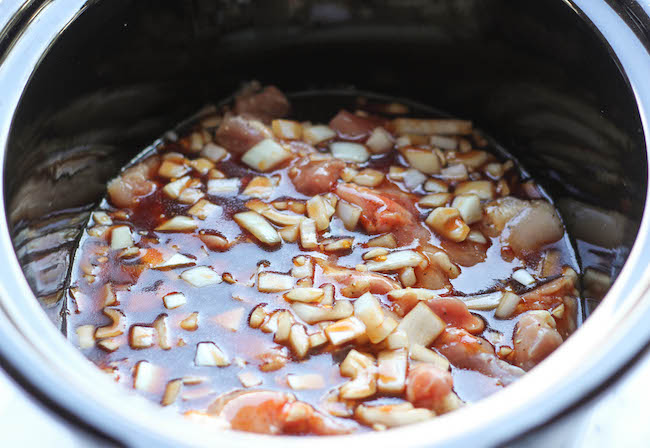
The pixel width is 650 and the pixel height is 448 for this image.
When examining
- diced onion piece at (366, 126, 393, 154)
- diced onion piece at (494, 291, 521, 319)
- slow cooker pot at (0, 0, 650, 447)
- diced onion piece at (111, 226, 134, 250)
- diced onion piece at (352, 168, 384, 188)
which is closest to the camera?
slow cooker pot at (0, 0, 650, 447)

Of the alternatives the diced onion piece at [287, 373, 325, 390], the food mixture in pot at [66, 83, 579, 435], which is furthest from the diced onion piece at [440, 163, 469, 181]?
the diced onion piece at [287, 373, 325, 390]

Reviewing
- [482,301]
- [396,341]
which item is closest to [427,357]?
[396,341]

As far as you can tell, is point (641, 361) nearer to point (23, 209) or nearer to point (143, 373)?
point (143, 373)

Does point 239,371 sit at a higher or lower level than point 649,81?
lower

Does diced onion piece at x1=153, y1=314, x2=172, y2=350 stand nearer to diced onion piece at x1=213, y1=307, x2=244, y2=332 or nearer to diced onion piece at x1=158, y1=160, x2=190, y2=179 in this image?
diced onion piece at x1=213, y1=307, x2=244, y2=332

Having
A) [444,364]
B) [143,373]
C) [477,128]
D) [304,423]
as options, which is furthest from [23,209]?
[477,128]

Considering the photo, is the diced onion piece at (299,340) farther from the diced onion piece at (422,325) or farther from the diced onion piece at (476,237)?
the diced onion piece at (476,237)

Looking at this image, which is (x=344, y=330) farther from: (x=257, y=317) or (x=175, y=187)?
(x=175, y=187)
